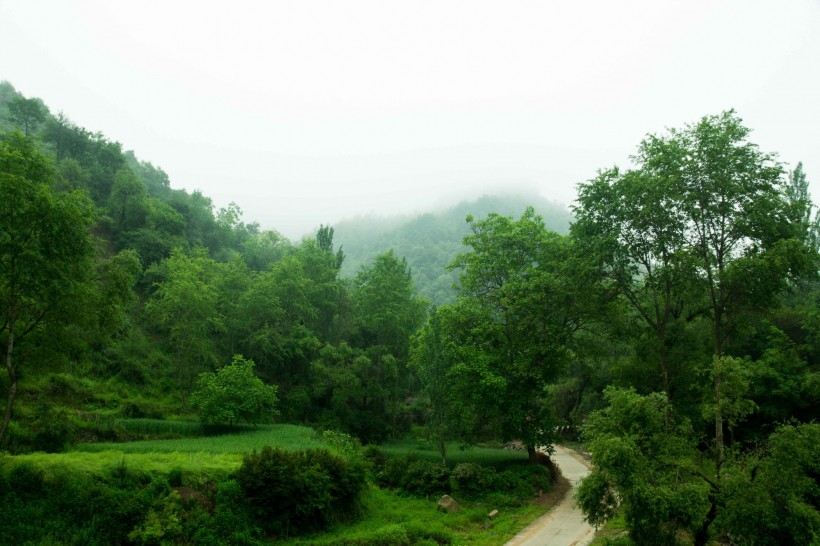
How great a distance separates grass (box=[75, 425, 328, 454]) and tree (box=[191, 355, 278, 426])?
3.10ft

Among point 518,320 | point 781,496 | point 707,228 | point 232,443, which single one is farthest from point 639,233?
point 232,443

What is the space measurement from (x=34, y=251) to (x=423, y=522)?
15.2 meters

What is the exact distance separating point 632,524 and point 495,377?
32.6 feet

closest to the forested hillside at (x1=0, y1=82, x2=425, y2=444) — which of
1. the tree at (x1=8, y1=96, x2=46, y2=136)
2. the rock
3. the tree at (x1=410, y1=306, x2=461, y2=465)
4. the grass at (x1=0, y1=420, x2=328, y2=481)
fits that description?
the tree at (x1=8, y1=96, x2=46, y2=136)

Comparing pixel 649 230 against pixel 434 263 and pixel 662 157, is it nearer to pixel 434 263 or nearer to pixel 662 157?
pixel 662 157

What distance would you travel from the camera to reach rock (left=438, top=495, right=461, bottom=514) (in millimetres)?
18672

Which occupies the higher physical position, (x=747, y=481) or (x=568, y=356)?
(x=568, y=356)

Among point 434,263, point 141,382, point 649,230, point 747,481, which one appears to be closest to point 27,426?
point 141,382

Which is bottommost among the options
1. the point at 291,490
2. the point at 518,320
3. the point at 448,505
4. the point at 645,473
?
the point at 448,505

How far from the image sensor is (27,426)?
1817 centimetres

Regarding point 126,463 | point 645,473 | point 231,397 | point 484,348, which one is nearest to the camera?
point 645,473

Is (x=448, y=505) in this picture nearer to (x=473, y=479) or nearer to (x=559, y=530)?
(x=473, y=479)

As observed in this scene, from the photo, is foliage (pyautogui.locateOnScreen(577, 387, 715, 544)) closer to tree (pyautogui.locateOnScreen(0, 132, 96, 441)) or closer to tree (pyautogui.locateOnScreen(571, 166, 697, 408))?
tree (pyautogui.locateOnScreen(571, 166, 697, 408))

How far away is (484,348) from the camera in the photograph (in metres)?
24.8
